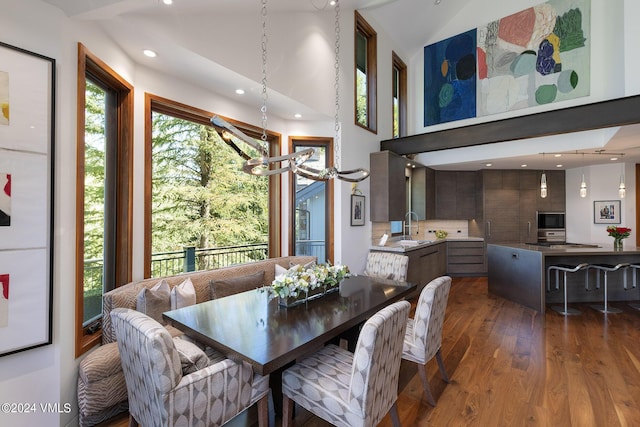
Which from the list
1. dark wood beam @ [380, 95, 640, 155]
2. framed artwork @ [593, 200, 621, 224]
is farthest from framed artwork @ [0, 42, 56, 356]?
framed artwork @ [593, 200, 621, 224]

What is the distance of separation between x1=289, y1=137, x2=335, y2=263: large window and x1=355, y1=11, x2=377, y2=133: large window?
97 centimetres

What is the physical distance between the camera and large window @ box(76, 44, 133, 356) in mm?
2088

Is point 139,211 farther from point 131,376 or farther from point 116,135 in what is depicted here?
point 131,376

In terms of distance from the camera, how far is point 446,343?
3.34m

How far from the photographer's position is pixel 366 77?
523 cm

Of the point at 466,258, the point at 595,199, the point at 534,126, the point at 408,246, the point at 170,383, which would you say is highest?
the point at 534,126

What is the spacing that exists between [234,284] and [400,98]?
5365 mm

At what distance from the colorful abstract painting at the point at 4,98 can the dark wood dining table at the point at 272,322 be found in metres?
1.47

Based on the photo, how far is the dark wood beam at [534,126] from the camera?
3.54 m

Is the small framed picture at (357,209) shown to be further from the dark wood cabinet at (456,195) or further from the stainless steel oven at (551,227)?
the stainless steel oven at (551,227)

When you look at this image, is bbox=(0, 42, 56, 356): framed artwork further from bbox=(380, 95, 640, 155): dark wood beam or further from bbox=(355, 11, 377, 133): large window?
bbox=(380, 95, 640, 155): dark wood beam

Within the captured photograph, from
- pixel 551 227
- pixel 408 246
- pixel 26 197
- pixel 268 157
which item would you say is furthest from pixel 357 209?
pixel 551 227

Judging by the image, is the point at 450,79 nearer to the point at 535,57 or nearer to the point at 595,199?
the point at 535,57

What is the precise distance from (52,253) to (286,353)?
1.62 metres
